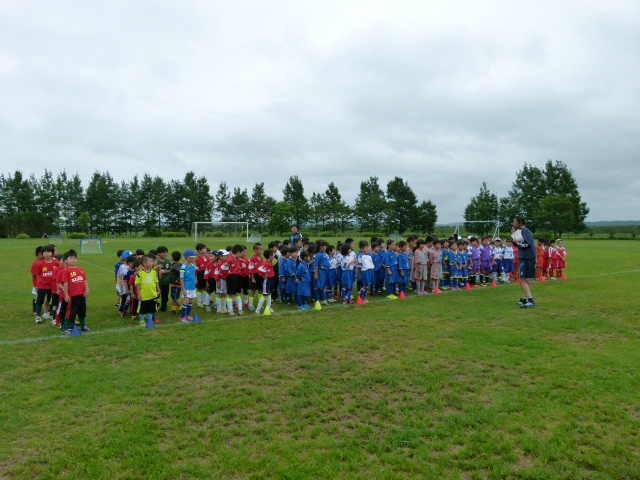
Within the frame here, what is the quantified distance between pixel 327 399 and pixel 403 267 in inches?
324

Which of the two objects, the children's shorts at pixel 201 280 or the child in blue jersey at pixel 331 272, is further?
the child in blue jersey at pixel 331 272

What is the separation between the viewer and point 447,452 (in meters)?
4.03

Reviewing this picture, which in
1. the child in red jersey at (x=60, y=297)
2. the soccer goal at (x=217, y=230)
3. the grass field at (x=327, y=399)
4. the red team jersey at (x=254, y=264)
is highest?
the soccer goal at (x=217, y=230)

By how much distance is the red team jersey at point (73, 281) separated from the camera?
8289 mm

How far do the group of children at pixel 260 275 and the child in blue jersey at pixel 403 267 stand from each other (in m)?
0.03

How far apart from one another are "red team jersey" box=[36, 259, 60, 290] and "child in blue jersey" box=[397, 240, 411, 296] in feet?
30.5

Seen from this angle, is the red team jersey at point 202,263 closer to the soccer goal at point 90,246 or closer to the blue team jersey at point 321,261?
the blue team jersey at point 321,261

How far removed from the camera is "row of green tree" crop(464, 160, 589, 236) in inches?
2621

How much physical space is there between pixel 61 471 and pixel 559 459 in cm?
460

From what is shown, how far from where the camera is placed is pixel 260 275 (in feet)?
35.1

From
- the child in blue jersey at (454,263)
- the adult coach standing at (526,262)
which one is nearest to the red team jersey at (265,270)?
the adult coach standing at (526,262)

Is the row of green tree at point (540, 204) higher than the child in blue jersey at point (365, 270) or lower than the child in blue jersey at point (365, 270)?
higher

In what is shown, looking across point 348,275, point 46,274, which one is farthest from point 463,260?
point 46,274

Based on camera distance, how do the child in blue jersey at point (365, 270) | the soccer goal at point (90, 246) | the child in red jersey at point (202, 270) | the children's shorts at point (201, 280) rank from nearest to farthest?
1. the child in red jersey at point (202, 270)
2. the children's shorts at point (201, 280)
3. the child in blue jersey at point (365, 270)
4. the soccer goal at point (90, 246)
